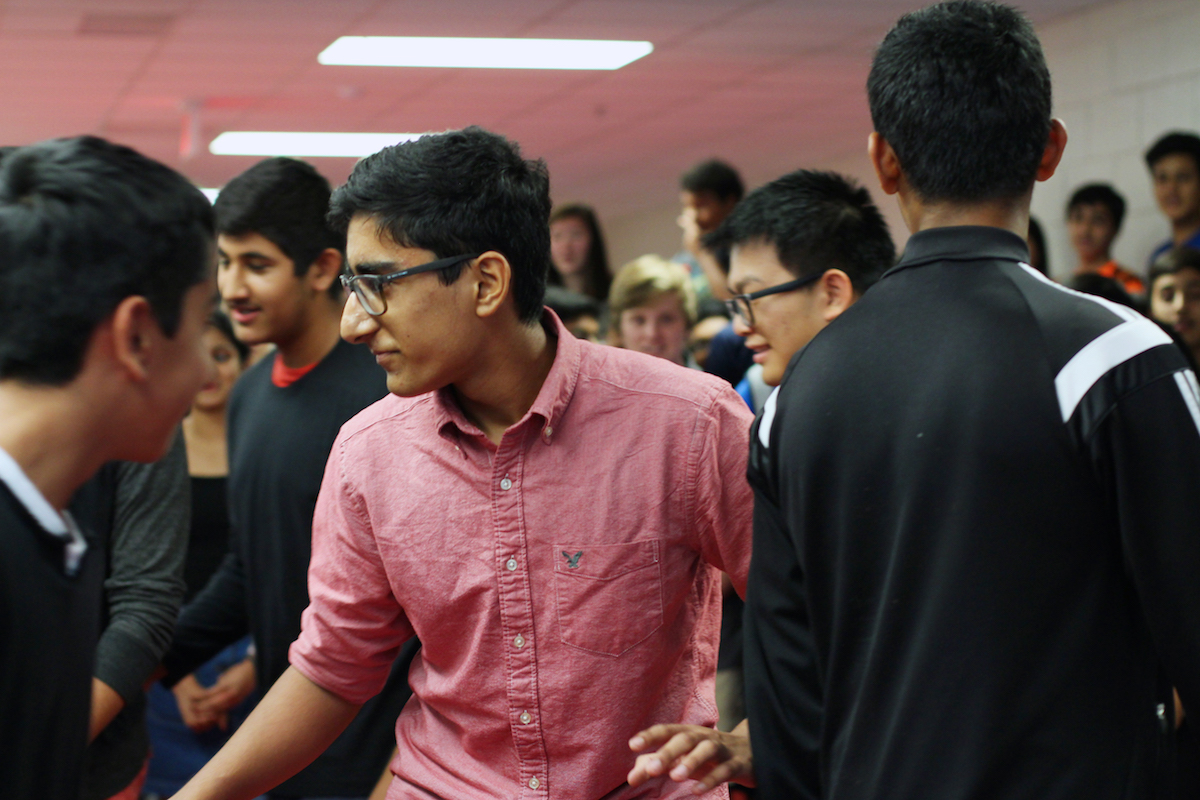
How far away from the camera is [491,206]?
179 centimetres

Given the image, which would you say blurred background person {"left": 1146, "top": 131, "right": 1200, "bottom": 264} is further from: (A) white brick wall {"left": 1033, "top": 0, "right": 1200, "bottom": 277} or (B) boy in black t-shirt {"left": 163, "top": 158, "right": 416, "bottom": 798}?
(B) boy in black t-shirt {"left": 163, "top": 158, "right": 416, "bottom": 798}

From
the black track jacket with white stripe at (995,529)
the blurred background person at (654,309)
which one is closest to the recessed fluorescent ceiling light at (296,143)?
the blurred background person at (654,309)

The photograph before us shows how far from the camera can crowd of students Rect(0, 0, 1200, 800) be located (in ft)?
3.71

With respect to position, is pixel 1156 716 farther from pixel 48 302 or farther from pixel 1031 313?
pixel 48 302

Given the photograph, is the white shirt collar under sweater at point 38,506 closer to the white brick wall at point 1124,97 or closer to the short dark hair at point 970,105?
the short dark hair at point 970,105

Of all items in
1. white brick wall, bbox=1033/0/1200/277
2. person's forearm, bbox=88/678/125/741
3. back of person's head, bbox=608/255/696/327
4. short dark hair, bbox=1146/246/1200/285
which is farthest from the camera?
white brick wall, bbox=1033/0/1200/277

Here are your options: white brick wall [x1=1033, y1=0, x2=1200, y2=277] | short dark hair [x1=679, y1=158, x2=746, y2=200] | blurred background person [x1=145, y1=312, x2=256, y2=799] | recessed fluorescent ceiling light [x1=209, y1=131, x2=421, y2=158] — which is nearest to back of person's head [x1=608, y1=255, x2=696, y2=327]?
short dark hair [x1=679, y1=158, x2=746, y2=200]

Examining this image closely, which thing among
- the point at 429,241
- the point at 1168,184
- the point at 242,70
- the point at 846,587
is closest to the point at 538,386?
the point at 429,241

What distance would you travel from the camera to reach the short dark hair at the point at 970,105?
1417 mm

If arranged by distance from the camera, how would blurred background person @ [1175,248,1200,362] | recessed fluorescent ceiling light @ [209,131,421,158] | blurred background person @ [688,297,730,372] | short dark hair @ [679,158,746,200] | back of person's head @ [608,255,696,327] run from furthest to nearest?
recessed fluorescent ceiling light @ [209,131,421,158]
short dark hair @ [679,158,746,200]
blurred background person @ [688,297,730,372]
blurred background person @ [1175,248,1200,362]
back of person's head @ [608,255,696,327]

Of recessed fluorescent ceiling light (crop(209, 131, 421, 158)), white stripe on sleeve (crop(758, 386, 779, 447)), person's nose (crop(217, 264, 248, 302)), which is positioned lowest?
white stripe on sleeve (crop(758, 386, 779, 447))

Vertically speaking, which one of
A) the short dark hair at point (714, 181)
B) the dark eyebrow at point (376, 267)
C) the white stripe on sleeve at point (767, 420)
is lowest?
the white stripe on sleeve at point (767, 420)

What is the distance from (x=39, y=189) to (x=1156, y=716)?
1.22 meters

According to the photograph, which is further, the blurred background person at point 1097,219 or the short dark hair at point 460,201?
the blurred background person at point 1097,219
